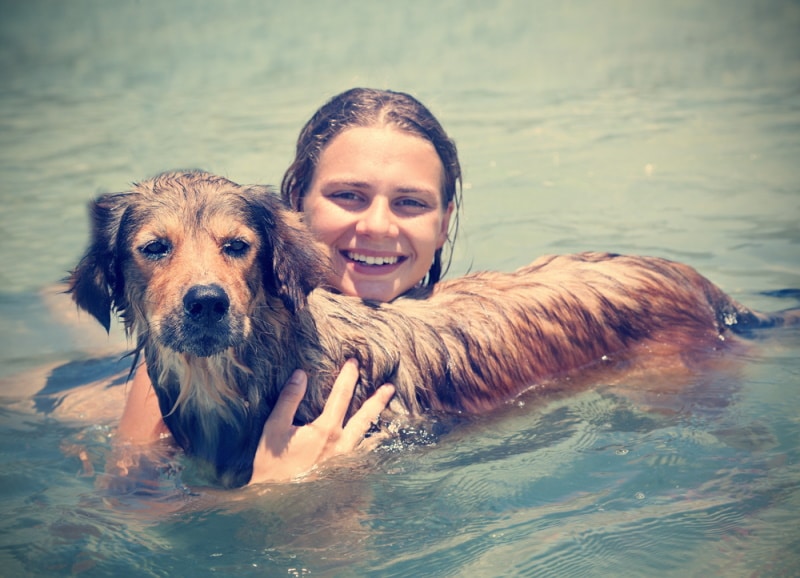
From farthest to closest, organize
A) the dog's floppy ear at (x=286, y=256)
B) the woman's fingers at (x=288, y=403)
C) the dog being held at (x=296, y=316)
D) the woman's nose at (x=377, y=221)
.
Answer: the woman's nose at (x=377, y=221) → the woman's fingers at (x=288, y=403) → the dog's floppy ear at (x=286, y=256) → the dog being held at (x=296, y=316)

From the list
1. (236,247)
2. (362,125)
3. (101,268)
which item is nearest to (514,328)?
(362,125)

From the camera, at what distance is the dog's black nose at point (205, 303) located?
4195 millimetres

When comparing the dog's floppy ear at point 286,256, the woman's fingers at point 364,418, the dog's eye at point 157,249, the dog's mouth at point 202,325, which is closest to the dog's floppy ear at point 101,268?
the dog's eye at point 157,249

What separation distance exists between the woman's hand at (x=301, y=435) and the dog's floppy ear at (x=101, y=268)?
95 cm

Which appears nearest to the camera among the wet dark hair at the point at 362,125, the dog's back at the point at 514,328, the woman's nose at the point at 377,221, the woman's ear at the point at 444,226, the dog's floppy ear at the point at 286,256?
the dog's floppy ear at the point at 286,256

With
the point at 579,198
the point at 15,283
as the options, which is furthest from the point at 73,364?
the point at 579,198

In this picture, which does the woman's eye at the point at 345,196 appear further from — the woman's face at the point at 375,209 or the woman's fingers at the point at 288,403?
the woman's fingers at the point at 288,403

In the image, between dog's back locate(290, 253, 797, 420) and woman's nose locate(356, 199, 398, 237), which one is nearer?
dog's back locate(290, 253, 797, 420)

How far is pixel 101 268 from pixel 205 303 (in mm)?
830

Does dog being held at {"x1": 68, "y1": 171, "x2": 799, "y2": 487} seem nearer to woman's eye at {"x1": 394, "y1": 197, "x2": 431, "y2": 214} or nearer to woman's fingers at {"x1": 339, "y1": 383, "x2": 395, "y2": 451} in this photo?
woman's fingers at {"x1": 339, "y1": 383, "x2": 395, "y2": 451}

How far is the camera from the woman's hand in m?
4.78

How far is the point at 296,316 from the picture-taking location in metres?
4.89

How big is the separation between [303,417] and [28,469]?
1.56 m

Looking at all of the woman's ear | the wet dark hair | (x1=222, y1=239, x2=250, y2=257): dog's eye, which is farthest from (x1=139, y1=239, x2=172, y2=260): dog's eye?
the woman's ear
